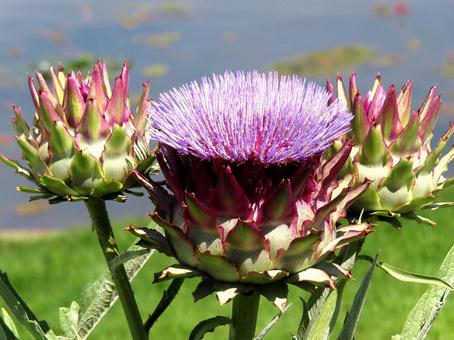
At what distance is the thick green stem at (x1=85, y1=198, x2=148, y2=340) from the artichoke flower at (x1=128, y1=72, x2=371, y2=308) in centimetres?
13

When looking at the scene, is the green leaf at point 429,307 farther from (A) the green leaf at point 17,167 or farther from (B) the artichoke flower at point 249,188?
(A) the green leaf at point 17,167

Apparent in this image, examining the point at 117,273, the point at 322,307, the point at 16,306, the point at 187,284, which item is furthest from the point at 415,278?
the point at 187,284

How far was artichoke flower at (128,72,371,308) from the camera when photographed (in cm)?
77

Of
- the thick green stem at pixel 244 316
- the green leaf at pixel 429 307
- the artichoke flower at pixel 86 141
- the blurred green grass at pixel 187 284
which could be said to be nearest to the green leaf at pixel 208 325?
the thick green stem at pixel 244 316

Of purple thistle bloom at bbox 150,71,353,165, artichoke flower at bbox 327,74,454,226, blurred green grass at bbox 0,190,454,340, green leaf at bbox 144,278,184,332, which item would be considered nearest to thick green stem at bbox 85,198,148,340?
green leaf at bbox 144,278,184,332

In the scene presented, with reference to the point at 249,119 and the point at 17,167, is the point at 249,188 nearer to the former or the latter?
the point at 249,119

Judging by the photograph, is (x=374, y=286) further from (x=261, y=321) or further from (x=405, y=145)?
(x=405, y=145)

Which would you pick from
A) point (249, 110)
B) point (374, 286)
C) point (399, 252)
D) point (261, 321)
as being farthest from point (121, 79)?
point (399, 252)

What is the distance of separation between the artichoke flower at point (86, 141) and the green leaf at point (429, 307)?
1.32ft

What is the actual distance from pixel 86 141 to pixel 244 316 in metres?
0.26

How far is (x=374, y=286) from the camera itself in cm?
259

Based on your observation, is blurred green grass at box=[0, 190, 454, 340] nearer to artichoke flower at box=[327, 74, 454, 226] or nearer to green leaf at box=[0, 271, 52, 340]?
artichoke flower at box=[327, 74, 454, 226]

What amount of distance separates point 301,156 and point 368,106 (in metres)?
0.16

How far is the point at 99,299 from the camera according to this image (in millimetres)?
1058
